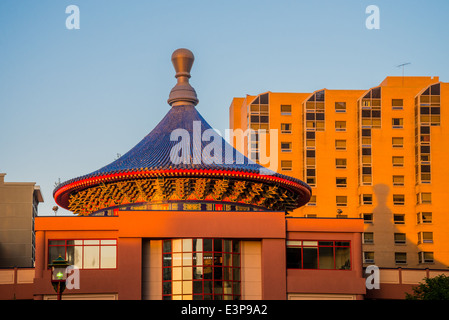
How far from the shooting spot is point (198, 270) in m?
42.5

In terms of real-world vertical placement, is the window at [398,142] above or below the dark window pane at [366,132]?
below

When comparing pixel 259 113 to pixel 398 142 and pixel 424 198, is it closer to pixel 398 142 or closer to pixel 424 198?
Result: pixel 398 142

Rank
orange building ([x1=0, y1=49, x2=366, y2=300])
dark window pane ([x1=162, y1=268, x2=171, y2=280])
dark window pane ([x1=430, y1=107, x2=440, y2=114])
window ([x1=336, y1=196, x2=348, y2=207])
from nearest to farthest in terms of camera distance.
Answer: orange building ([x1=0, y1=49, x2=366, y2=300])
dark window pane ([x1=162, y1=268, x2=171, y2=280])
window ([x1=336, y1=196, x2=348, y2=207])
dark window pane ([x1=430, y1=107, x2=440, y2=114])

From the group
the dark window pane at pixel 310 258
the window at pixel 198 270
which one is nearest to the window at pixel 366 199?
the dark window pane at pixel 310 258

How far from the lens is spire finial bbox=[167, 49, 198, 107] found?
5078 cm

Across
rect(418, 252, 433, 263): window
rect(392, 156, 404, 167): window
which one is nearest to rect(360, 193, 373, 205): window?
rect(392, 156, 404, 167): window

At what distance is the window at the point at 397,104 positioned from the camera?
95688 mm

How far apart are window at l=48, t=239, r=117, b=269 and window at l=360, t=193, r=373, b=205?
180 ft

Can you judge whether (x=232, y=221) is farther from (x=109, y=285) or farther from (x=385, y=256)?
(x=385, y=256)

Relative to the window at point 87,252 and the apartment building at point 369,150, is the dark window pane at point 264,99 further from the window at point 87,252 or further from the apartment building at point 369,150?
the window at point 87,252

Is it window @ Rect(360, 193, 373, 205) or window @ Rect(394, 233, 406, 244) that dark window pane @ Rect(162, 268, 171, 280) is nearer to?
window @ Rect(360, 193, 373, 205)

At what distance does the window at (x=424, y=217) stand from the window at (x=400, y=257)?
3.82 m

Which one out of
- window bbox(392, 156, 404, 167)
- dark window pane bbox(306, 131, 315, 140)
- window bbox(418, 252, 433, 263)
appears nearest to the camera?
window bbox(418, 252, 433, 263)
